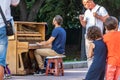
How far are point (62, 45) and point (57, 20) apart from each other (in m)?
0.67

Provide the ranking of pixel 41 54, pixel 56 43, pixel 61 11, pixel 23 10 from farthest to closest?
pixel 61 11 → pixel 23 10 → pixel 41 54 → pixel 56 43

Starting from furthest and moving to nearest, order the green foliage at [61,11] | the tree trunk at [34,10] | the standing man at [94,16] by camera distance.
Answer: the green foliage at [61,11] → the tree trunk at [34,10] → the standing man at [94,16]

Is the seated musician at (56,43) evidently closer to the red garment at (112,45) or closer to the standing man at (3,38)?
the red garment at (112,45)

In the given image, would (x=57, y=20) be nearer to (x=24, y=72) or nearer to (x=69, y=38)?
(x=24, y=72)

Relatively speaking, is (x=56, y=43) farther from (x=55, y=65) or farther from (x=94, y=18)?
(x=94, y=18)

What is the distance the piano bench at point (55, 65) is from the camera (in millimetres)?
12070

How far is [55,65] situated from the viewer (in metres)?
12.1

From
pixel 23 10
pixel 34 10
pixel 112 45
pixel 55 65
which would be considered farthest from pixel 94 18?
pixel 23 10

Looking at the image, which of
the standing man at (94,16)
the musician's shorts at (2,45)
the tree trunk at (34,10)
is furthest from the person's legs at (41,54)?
the tree trunk at (34,10)

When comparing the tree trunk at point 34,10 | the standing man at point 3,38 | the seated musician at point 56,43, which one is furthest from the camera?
the tree trunk at point 34,10

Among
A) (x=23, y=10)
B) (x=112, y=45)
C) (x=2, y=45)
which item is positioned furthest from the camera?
(x=23, y=10)

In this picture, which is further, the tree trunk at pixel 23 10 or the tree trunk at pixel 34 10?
the tree trunk at pixel 23 10

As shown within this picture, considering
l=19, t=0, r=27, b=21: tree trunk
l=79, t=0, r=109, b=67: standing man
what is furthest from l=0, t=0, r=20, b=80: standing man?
l=19, t=0, r=27, b=21: tree trunk

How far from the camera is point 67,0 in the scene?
26734mm
